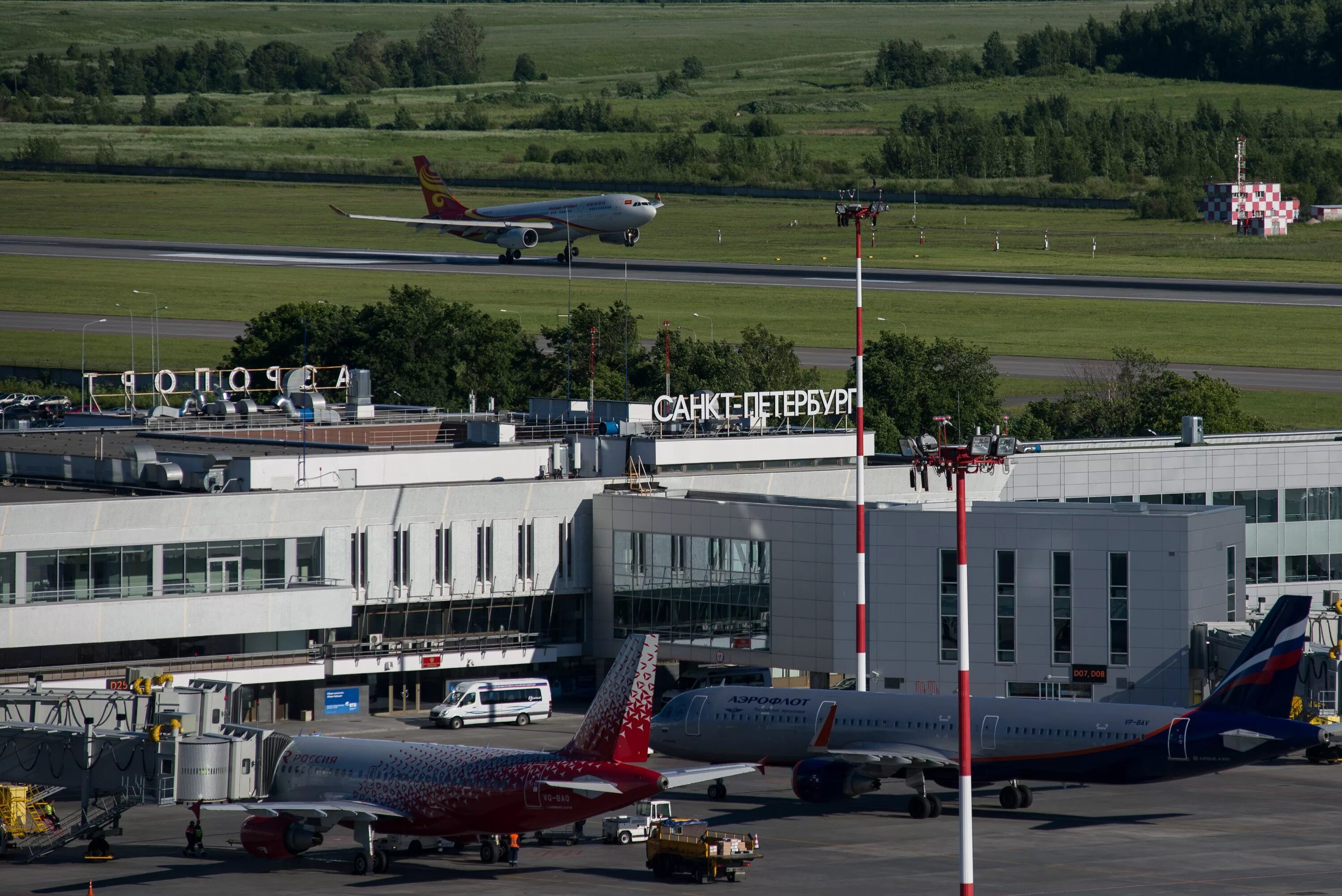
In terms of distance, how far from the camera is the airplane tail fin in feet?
202


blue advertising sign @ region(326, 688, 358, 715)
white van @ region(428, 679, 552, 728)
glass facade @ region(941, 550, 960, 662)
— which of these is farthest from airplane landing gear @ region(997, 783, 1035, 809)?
blue advertising sign @ region(326, 688, 358, 715)

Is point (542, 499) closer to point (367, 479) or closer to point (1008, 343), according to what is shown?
point (367, 479)

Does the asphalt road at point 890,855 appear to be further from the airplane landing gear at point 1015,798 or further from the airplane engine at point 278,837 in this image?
the airplane engine at point 278,837

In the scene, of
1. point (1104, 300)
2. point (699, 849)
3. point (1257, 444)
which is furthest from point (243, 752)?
point (1104, 300)

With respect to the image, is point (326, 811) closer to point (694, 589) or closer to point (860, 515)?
point (860, 515)

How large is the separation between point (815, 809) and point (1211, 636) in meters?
19.4

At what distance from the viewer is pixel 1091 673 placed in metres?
79.1

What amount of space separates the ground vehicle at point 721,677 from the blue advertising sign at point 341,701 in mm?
13172

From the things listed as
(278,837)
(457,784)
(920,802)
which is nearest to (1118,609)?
(920,802)

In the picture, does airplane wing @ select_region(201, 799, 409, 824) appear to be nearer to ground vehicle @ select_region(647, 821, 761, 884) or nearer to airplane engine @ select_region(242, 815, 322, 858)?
airplane engine @ select_region(242, 815, 322, 858)

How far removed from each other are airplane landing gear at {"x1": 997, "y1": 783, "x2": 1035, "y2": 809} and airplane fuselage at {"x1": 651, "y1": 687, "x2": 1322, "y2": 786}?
0.81 meters

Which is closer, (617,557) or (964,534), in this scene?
(964,534)

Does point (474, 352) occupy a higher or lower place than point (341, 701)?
higher

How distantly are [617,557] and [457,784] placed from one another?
35881 mm
